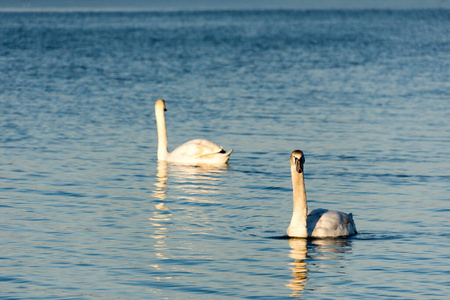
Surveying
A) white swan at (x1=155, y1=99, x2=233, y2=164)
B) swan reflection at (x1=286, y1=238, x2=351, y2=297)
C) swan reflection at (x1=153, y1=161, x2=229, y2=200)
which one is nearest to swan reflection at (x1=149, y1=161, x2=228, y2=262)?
swan reflection at (x1=153, y1=161, x2=229, y2=200)

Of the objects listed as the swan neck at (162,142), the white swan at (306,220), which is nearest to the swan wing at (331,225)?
the white swan at (306,220)

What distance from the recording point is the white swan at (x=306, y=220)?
14.8 meters

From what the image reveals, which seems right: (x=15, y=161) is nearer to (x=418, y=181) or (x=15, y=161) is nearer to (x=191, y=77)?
(x=418, y=181)

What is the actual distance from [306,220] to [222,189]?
4.65m

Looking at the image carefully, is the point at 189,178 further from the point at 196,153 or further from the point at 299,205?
the point at 299,205

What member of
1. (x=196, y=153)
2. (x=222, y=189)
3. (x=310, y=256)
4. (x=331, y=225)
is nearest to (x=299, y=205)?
(x=331, y=225)

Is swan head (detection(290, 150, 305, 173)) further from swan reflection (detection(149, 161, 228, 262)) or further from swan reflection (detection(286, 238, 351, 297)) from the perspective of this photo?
swan reflection (detection(149, 161, 228, 262))

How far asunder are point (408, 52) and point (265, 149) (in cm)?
4520

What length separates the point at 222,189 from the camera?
19.4 m

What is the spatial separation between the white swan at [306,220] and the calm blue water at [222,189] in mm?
231

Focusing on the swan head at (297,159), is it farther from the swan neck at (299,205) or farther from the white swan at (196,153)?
the white swan at (196,153)

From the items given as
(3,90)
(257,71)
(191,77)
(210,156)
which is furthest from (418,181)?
(257,71)

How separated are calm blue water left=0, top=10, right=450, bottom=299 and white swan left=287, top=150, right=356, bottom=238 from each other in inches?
9.1

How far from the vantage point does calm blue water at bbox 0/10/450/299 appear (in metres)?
12.7
